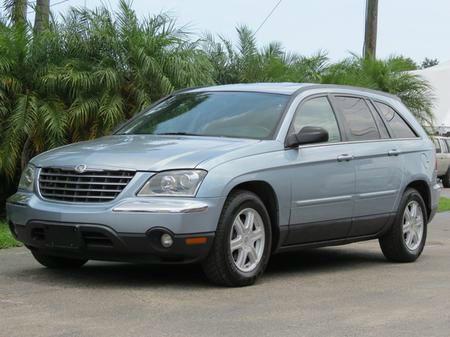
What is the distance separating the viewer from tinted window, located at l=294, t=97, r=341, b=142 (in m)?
8.40

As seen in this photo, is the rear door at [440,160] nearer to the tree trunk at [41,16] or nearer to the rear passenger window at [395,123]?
the tree trunk at [41,16]

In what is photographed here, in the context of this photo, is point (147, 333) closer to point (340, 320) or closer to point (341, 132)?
point (340, 320)

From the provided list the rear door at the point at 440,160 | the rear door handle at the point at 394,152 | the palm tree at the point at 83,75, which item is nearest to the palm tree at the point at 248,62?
the palm tree at the point at 83,75

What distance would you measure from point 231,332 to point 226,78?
426 inches

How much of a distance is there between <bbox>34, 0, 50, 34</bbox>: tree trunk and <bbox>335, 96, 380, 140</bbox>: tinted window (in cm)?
545

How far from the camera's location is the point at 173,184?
7.10 meters

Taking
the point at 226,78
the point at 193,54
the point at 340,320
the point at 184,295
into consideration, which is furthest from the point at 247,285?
the point at 226,78

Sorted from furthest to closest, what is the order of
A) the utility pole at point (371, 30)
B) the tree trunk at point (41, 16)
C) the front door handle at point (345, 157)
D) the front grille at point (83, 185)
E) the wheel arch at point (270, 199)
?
the utility pole at point (371, 30) < the tree trunk at point (41, 16) < the front door handle at point (345, 157) < the wheel arch at point (270, 199) < the front grille at point (83, 185)

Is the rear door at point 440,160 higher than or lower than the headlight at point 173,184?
lower

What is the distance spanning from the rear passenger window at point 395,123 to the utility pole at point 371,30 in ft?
39.4

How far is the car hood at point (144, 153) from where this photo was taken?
7.17 meters

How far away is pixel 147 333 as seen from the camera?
18.8 feet

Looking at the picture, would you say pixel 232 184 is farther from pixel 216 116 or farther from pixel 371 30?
pixel 371 30

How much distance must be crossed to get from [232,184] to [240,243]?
49cm
